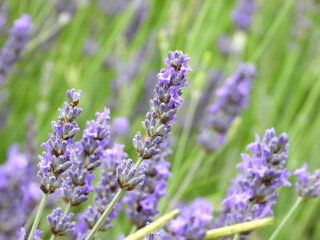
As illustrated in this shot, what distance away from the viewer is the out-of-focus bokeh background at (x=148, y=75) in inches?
68.0

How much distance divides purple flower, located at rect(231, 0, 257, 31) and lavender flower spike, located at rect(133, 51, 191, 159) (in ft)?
5.34

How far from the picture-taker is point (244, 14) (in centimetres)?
214

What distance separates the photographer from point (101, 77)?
2393mm

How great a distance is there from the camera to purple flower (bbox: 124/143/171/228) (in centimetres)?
78

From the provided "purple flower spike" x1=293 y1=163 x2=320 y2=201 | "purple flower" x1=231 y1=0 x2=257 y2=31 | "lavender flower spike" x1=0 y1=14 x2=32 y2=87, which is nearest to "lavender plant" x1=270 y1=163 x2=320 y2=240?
"purple flower spike" x1=293 y1=163 x2=320 y2=201

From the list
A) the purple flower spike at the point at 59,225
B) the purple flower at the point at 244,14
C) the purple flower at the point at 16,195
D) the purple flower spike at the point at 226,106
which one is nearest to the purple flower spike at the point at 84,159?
the purple flower spike at the point at 59,225

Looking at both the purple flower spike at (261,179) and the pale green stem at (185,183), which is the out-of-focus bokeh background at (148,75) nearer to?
the pale green stem at (185,183)

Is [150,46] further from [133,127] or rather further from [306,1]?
[306,1]

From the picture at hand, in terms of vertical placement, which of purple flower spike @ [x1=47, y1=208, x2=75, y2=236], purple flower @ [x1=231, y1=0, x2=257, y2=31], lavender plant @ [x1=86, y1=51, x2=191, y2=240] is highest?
purple flower @ [x1=231, y1=0, x2=257, y2=31]

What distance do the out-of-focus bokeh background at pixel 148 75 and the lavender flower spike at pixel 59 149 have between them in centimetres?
98

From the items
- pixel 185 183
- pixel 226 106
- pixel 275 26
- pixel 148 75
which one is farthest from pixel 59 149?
pixel 148 75

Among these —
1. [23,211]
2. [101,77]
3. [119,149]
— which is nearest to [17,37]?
[23,211]

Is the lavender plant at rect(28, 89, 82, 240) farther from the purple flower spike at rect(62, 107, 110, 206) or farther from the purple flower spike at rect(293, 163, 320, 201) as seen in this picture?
the purple flower spike at rect(293, 163, 320, 201)

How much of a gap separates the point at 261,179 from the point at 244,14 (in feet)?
5.04
